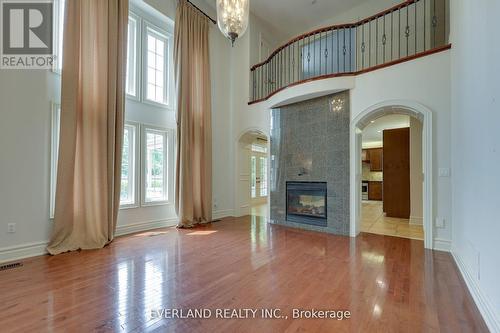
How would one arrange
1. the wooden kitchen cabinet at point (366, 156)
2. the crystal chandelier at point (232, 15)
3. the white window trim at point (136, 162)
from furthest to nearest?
the wooden kitchen cabinet at point (366, 156) < the white window trim at point (136, 162) < the crystal chandelier at point (232, 15)

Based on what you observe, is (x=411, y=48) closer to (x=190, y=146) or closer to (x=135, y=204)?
(x=190, y=146)

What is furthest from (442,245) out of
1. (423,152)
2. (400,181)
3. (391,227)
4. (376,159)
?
(376,159)

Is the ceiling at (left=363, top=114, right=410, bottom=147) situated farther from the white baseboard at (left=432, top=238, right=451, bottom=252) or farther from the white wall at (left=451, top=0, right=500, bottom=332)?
the white baseboard at (left=432, top=238, right=451, bottom=252)

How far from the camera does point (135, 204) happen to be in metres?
4.91

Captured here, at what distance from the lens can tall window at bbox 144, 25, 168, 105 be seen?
5258 mm

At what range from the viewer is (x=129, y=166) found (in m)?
4.89

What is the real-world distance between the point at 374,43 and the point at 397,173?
3.36 meters

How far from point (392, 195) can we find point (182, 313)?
6.23 metres

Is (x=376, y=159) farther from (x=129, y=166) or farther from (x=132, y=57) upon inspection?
(x=132, y=57)

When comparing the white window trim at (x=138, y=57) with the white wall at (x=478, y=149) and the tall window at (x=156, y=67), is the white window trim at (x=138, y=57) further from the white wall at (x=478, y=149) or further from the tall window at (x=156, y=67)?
the white wall at (x=478, y=149)

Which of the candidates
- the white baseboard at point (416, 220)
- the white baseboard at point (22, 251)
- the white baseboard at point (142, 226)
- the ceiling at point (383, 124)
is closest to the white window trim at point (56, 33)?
the white baseboard at point (22, 251)

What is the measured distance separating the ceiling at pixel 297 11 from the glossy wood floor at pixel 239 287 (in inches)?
246

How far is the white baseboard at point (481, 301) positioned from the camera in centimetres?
179

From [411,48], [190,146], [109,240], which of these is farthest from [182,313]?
[411,48]
